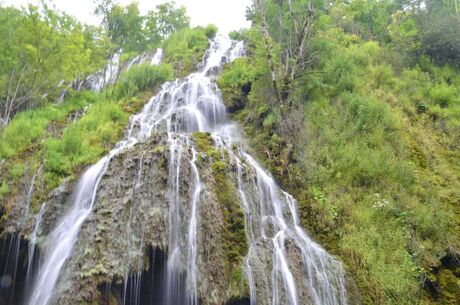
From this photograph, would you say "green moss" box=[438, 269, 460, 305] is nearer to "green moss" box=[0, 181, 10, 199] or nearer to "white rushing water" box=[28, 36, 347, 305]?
"white rushing water" box=[28, 36, 347, 305]

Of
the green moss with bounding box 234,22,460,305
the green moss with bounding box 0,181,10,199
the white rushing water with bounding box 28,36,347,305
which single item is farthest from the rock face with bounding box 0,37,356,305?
the green moss with bounding box 0,181,10,199

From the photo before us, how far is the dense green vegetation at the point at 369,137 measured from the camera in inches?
321

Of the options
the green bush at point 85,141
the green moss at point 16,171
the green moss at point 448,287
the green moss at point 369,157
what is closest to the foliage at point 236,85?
the green moss at point 369,157

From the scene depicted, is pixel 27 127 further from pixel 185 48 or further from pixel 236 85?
pixel 185 48

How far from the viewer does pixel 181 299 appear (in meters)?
6.88

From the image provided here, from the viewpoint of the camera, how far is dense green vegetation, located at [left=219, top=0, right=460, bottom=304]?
815 centimetres

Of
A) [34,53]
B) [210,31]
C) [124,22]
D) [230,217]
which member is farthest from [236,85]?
[210,31]

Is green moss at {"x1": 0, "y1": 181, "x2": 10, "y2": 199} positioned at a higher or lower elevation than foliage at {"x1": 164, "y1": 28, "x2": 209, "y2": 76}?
lower

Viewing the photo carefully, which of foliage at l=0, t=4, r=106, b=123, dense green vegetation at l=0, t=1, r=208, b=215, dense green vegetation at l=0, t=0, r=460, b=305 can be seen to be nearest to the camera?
dense green vegetation at l=0, t=0, r=460, b=305

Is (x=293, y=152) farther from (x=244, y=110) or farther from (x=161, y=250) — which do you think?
(x=161, y=250)

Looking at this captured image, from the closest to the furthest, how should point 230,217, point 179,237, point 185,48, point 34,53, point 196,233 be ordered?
1. point 179,237
2. point 196,233
3. point 230,217
4. point 34,53
5. point 185,48

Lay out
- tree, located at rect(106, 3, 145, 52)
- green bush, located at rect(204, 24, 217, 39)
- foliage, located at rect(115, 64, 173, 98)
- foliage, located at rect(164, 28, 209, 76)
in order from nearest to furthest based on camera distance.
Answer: foliage, located at rect(115, 64, 173, 98) < tree, located at rect(106, 3, 145, 52) < foliage, located at rect(164, 28, 209, 76) < green bush, located at rect(204, 24, 217, 39)

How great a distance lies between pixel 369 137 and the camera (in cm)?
1105

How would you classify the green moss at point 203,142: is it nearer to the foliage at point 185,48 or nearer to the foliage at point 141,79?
the foliage at point 141,79
